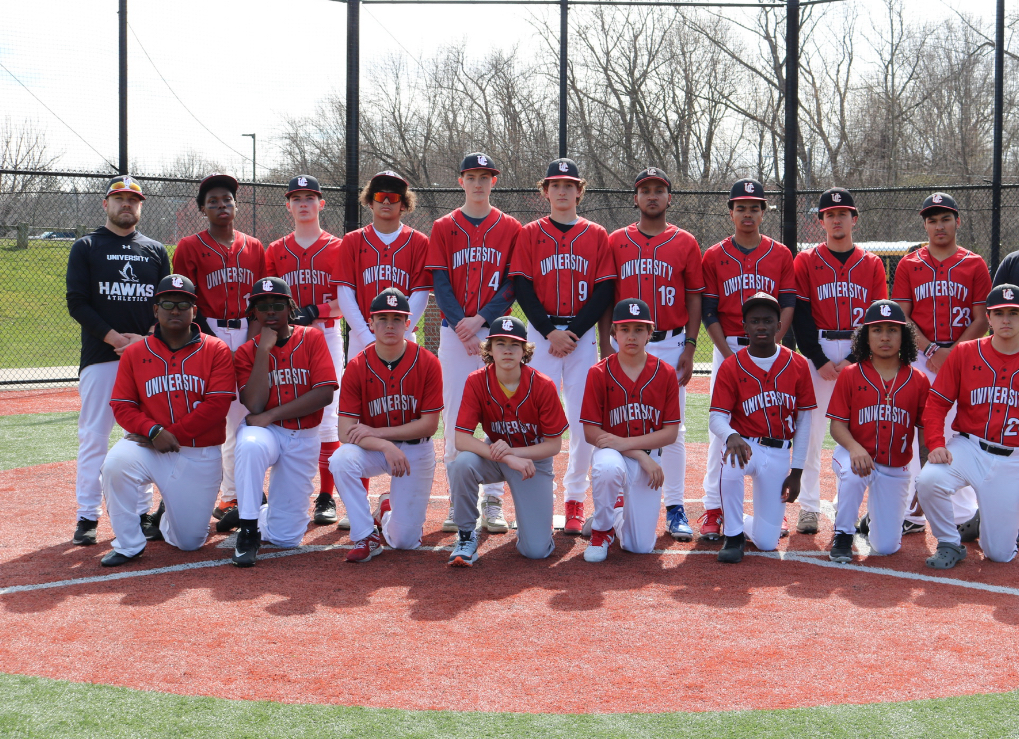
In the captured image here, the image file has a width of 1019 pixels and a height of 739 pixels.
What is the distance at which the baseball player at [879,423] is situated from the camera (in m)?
5.00

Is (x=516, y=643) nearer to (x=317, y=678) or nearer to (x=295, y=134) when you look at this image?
(x=317, y=678)

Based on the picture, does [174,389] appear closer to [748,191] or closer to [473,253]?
[473,253]

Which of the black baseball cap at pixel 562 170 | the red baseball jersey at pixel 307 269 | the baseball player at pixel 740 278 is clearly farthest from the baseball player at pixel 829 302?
the red baseball jersey at pixel 307 269

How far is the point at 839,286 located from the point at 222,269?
3903 millimetres

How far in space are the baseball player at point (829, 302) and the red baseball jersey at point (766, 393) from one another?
1.73 feet

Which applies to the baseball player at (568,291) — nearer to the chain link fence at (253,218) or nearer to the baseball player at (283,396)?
the baseball player at (283,396)

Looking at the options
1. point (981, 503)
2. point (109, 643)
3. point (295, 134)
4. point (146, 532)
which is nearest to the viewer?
point (109, 643)

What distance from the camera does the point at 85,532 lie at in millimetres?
5164

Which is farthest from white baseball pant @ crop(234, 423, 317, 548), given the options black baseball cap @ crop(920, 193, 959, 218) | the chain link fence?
the chain link fence

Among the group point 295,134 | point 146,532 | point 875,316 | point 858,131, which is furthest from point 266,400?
point 858,131

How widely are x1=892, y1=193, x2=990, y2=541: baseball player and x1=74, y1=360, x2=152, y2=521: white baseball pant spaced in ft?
15.9

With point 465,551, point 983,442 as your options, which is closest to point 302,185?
point 465,551

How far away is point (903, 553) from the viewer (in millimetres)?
5117

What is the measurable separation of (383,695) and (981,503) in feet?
11.5
